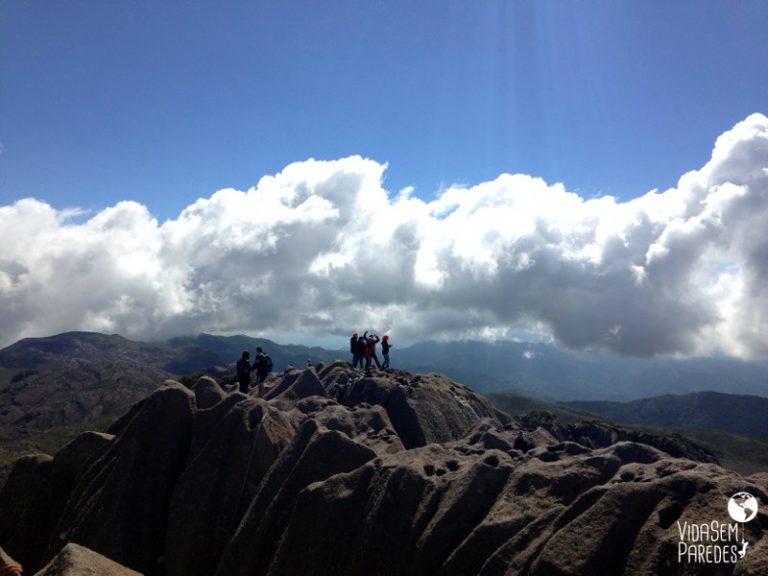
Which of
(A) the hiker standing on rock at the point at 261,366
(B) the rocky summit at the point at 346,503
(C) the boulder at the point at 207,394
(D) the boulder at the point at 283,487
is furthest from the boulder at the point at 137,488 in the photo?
(A) the hiker standing on rock at the point at 261,366

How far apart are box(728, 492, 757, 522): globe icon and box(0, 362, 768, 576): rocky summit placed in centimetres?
20

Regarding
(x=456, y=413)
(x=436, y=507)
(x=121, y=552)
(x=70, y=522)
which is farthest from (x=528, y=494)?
(x=456, y=413)

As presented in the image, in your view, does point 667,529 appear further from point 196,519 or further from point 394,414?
point 394,414

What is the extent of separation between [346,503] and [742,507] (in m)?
18.2

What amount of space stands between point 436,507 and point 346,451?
8.55 m

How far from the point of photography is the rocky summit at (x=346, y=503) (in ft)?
64.5

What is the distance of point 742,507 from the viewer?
60.7ft

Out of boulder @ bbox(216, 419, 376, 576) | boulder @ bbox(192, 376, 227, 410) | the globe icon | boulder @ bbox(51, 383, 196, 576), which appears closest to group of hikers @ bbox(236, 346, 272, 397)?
boulder @ bbox(192, 376, 227, 410)

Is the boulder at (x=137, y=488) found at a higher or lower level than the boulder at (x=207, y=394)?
lower

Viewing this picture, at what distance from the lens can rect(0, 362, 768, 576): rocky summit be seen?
19.7 metres

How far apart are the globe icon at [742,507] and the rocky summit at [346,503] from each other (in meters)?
0.20

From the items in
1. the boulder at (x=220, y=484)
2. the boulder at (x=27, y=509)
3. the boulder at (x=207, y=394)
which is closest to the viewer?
the boulder at (x=220, y=484)

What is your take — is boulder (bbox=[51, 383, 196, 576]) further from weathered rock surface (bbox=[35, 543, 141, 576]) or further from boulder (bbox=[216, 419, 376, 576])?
weathered rock surface (bbox=[35, 543, 141, 576])

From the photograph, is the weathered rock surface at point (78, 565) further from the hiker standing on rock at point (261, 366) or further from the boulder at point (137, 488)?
the hiker standing on rock at point (261, 366)
